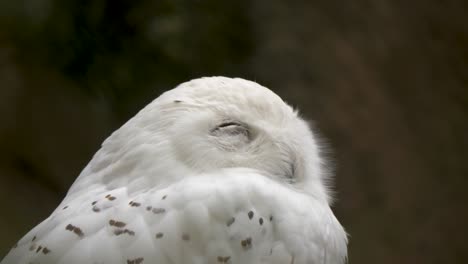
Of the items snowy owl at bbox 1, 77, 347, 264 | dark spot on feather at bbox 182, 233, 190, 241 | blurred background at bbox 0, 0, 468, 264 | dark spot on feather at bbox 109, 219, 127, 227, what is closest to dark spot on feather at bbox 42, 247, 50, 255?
snowy owl at bbox 1, 77, 347, 264

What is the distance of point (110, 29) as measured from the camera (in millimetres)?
2807

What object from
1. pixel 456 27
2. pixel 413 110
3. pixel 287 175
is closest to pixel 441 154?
pixel 413 110

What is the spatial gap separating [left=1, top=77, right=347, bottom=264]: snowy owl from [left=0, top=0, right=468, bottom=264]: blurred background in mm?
1224

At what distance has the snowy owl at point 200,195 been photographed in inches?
56.8

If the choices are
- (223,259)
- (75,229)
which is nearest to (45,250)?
(75,229)

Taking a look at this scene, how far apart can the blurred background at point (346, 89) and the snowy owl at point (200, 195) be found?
4.02 ft

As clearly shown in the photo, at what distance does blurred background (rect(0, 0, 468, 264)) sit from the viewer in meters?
2.95

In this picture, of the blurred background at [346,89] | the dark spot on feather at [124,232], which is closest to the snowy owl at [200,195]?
the dark spot on feather at [124,232]

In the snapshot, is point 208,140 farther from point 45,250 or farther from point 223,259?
point 45,250

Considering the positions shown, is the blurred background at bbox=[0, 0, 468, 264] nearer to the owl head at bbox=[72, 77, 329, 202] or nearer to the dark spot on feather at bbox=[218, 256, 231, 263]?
the owl head at bbox=[72, 77, 329, 202]

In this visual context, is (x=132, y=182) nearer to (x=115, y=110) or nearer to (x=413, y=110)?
(x=115, y=110)

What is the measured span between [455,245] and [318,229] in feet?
6.17

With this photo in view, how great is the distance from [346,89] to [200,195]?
5.79 feet

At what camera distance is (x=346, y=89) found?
314 centimetres
